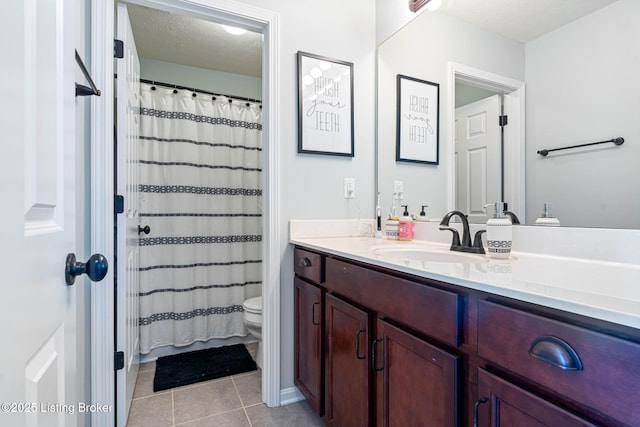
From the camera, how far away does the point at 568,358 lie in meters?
0.55

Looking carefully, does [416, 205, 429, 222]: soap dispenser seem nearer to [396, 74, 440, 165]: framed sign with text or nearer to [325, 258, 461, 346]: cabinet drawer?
[396, 74, 440, 165]: framed sign with text

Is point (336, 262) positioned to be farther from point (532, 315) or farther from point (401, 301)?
point (532, 315)

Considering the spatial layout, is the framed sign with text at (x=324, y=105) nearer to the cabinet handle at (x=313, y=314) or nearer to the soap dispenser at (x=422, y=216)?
the soap dispenser at (x=422, y=216)

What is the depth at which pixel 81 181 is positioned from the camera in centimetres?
129

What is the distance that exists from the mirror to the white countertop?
0.20 m

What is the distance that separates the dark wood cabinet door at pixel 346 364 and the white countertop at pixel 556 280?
245mm

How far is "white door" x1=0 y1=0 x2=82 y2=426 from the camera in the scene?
0.41 m

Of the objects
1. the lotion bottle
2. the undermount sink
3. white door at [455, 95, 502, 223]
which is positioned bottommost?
the undermount sink

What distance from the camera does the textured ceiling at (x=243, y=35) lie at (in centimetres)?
116

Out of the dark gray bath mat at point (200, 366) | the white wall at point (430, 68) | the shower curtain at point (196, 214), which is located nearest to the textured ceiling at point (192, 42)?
the shower curtain at point (196, 214)

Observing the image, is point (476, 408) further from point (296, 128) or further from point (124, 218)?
point (124, 218)

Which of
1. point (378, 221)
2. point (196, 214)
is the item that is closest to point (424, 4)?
point (378, 221)

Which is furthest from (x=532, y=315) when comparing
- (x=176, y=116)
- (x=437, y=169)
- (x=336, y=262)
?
(x=176, y=116)

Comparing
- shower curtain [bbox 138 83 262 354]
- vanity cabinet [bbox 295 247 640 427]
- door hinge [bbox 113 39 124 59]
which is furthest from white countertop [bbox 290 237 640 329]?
shower curtain [bbox 138 83 262 354]
